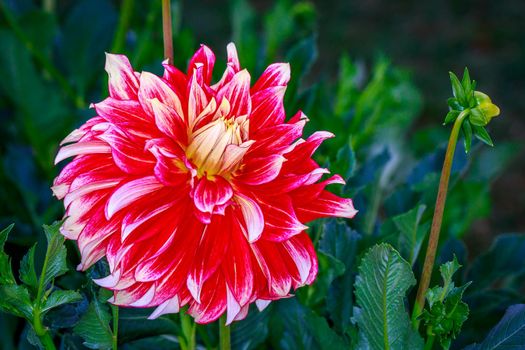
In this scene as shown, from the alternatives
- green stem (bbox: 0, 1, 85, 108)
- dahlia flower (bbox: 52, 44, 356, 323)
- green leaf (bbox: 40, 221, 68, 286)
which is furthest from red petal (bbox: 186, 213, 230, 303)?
green stem (bbox: 0, 1, 85, 108)

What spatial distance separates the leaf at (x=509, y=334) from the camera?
0.54 metres

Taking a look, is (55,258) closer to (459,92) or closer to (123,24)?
(459,92)

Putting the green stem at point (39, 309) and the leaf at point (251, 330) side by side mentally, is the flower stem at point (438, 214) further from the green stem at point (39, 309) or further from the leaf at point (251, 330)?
the green stem at point (39, 309)

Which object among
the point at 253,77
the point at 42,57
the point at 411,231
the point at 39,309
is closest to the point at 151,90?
the point at 39,309

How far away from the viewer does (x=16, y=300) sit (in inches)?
20.3

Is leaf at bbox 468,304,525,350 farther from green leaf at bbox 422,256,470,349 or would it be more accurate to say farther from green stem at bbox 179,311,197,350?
green stem at bbox 179,311,197,350

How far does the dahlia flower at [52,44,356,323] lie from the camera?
18.4 inches

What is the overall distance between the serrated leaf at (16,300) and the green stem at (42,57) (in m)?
0.58

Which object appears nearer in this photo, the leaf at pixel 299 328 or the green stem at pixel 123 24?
the leaf at pixel 299 328

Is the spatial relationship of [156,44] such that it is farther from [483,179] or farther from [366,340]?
[366,340]

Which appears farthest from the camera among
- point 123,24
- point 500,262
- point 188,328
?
point 123,24

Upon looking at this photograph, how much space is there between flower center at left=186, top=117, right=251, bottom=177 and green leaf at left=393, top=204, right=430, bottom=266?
20cm

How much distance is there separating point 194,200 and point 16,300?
0.15 m

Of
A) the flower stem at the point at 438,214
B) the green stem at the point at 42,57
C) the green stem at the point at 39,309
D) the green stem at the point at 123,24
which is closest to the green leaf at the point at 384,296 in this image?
the flower stem at the point at 438,214
